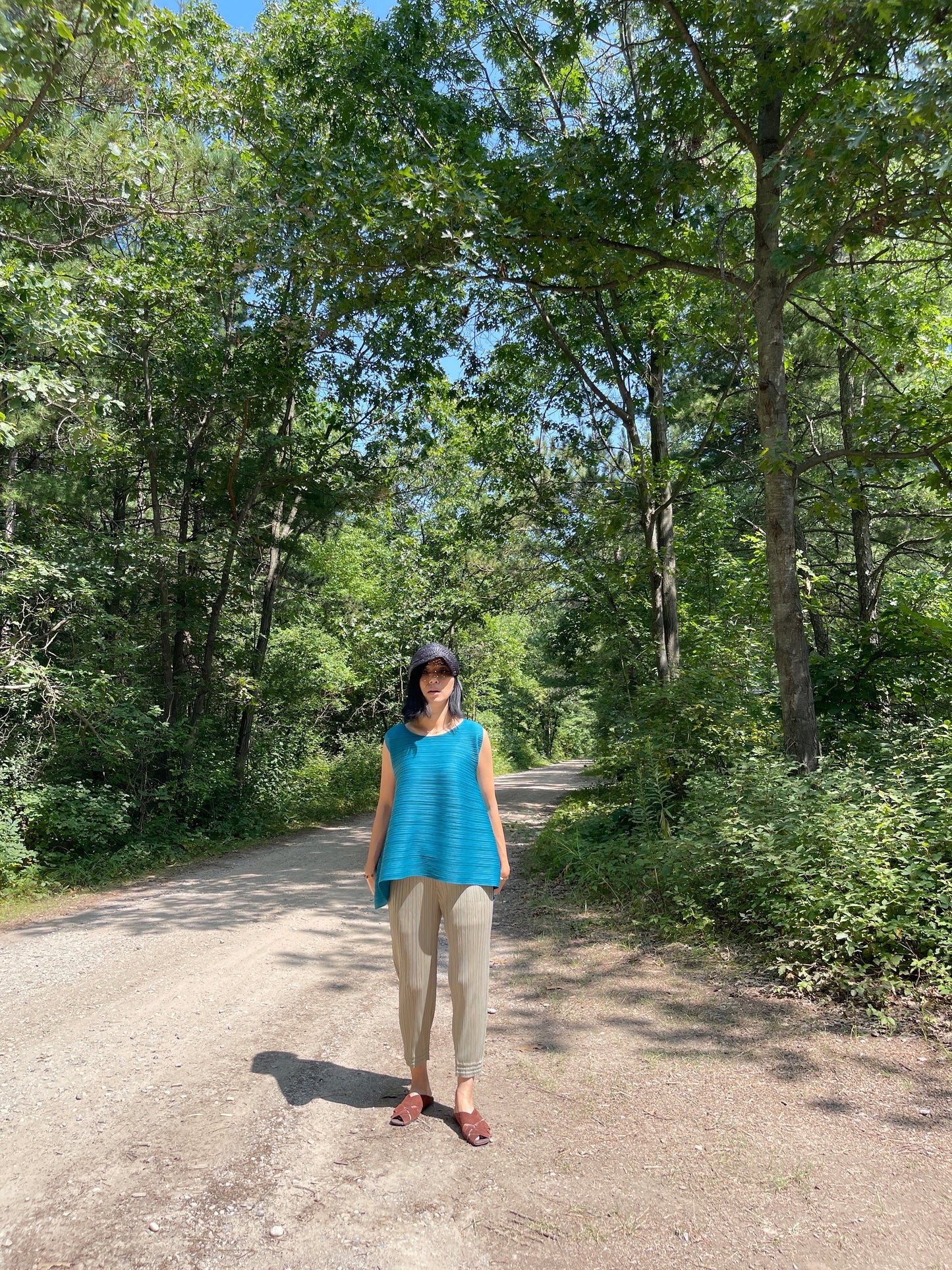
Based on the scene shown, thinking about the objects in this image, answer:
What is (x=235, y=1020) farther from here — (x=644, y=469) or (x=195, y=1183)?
(x=644, y=469)

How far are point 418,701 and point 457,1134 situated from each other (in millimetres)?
1735

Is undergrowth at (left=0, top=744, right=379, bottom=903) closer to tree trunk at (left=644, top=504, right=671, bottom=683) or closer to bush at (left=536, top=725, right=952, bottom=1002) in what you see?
bush at (left=536, top=725, right=952, bottom=1002)

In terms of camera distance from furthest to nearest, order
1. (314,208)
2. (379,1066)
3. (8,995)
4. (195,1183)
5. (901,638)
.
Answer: (901,638)
(314,208)
(8,995)
(379,1066)
(195,1183)

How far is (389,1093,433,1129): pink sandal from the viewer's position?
10.0 feet

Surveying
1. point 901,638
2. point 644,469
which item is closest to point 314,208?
point 644,469

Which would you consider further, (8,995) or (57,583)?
(57,583)

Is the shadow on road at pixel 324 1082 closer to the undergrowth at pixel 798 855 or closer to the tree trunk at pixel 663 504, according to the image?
the undergrowth at pixel 798 855

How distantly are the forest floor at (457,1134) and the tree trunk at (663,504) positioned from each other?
7165 millimetres

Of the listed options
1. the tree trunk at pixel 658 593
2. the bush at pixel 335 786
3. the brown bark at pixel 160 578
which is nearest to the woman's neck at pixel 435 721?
the tree trunk at pixel 658 593

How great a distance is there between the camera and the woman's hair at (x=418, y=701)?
10.8 ft

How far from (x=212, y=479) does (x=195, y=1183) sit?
39.8 feet

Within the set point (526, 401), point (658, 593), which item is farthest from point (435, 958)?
point (526, 401)

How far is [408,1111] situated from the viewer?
307 cm

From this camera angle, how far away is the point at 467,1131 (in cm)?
292
